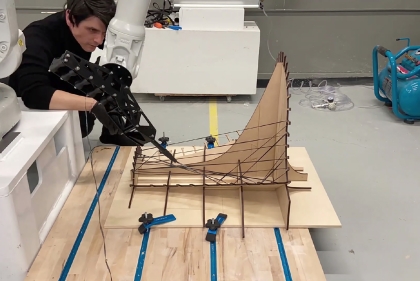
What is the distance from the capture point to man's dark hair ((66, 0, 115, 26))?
54.7 inches

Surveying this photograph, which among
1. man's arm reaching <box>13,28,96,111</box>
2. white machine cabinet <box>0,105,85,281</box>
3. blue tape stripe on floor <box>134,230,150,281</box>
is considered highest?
man's arm reaching <box>13,28,96,111</box>

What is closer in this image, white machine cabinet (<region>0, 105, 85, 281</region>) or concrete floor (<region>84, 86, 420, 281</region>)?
white machine cabinet (<region>0, 105, 85, 281</region>)

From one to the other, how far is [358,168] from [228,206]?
3.41 ft

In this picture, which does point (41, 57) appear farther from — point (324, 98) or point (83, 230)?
point (324, 98)

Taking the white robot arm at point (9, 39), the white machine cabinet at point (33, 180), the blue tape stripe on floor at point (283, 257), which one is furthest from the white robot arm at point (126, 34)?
the blue tape stripe on floor at point (283, 257)

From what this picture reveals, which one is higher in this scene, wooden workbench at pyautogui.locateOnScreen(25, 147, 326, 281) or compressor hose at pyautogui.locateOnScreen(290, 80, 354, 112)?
wooden workbench at pyautogui.locateOnScreen(25, 147, 326, 281)

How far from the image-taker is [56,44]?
1.66 metres

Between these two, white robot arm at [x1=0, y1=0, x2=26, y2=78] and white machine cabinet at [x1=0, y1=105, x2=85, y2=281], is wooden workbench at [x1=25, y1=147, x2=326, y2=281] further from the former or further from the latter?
white robot arm at [x1=0, y1=0, x2=26, y2=78]

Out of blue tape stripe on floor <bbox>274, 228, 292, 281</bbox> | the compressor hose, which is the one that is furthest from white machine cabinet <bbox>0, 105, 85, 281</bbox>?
the compressor hose

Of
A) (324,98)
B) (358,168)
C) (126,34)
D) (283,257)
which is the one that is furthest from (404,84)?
(126,34)

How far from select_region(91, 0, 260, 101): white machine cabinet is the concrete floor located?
0.16 metres

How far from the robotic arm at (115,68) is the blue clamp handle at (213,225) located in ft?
1.34

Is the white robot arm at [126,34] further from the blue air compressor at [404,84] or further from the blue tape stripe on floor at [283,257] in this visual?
the blue air compressor at [404,84]

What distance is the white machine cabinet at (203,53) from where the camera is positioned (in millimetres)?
2820
